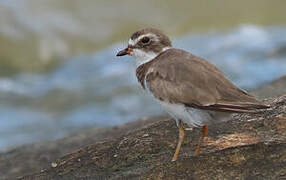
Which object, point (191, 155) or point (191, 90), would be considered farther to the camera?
point (191, 155)

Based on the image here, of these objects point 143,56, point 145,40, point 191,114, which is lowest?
point 191,114

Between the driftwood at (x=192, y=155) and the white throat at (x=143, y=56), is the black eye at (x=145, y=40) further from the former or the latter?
the driftwood at (x=192, y=155)

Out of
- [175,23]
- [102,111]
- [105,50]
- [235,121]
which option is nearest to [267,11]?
[175,23]

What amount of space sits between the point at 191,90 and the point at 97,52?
48.1 ft

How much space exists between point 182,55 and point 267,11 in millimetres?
17064

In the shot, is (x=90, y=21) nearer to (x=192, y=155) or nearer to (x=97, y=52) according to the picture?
(x=97, y=52)

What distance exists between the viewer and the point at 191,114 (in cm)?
546

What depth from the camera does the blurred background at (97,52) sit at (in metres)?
14.6

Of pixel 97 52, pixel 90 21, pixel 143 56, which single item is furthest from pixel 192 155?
pixel 90 21

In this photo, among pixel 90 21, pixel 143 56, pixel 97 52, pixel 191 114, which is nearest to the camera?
pixel 191 114

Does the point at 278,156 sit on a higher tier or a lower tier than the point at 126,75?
lower

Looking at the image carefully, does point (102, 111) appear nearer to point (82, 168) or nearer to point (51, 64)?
point (51, 64)

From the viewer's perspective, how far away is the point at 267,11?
72.8 feet

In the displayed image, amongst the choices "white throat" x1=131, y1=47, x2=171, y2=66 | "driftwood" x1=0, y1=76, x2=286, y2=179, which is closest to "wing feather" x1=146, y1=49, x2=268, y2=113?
"white throat" x1=131, y1=47, x2=171, y2=66
